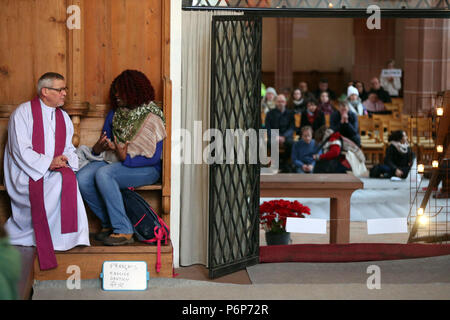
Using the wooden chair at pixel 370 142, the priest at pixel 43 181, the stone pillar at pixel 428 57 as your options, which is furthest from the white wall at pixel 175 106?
the stone pillar at pixel 428 57

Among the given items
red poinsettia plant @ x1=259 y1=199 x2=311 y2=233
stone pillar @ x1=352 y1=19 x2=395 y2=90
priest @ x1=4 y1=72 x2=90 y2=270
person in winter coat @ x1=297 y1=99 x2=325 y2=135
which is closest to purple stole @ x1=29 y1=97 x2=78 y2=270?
priest @ x1=4 y1=72 x2=90 y2=270

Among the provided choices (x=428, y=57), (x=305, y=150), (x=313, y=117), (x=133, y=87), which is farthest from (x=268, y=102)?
(x=133, y=87)

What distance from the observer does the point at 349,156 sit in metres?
11.7

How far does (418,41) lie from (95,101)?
11.5 m

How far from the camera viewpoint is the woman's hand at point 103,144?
5688 mm

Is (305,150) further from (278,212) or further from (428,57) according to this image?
(428,57)

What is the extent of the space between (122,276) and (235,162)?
1243mm

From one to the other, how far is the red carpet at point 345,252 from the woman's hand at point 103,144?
4.96 ft

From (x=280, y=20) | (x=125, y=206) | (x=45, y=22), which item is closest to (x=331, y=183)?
(x=125, y=206)

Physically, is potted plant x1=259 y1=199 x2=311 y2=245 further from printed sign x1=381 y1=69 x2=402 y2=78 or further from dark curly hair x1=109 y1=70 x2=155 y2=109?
printed sign x1=381 y1=69 x2=402 y2=78

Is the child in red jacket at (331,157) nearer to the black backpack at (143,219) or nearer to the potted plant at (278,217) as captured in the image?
the potted plant at (278,217)

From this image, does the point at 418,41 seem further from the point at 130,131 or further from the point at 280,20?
the point at 130,131

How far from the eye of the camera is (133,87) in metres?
5.71

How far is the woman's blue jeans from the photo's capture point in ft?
18.4
